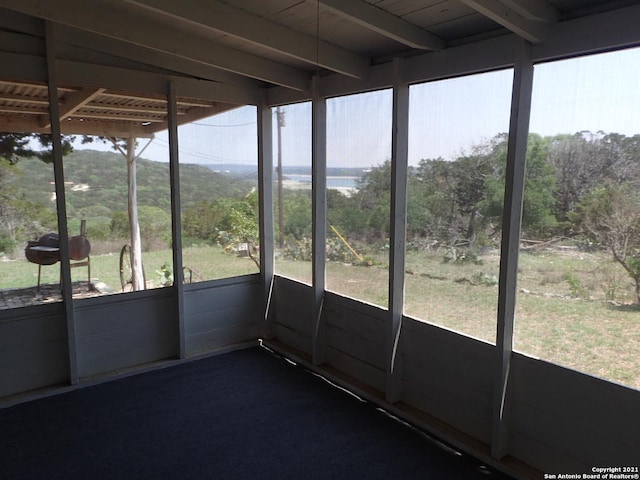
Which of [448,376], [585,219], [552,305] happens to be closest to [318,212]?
[448,376]

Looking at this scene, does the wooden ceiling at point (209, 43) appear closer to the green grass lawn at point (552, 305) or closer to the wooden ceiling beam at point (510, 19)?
the wooden ceiling beam at point (510, 19)

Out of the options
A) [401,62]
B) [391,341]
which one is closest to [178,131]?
[401,62]

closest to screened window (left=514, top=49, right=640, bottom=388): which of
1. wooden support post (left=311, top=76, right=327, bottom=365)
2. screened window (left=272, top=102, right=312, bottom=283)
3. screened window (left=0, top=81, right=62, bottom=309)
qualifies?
wooden support post (left=311, top=76, right=327, bottom=365)

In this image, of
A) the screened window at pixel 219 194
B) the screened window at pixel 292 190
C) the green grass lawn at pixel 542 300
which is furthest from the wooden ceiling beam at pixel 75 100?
the screened window at pixel 292 190

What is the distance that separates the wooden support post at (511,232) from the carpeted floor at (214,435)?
Result: 1.14 ft

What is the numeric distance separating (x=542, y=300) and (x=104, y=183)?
332cm

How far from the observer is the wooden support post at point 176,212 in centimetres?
409

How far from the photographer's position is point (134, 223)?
13.1ft

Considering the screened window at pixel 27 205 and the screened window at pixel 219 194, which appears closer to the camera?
the screened window at pixel 27 205

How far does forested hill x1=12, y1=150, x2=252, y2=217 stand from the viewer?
3490mm

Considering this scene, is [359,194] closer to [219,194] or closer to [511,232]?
[511,232]

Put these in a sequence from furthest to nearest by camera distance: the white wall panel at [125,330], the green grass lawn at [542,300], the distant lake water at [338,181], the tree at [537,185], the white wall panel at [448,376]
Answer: the white wall panel at [125,330] → the distant lake water at [338,181] → the white wall panel at [448,376] → the tree at [537,185] → the green grass lawn at [542,300]

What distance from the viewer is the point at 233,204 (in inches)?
180

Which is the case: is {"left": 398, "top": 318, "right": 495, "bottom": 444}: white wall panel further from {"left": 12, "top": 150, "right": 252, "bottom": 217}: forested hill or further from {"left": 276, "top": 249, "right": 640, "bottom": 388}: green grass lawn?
{"left": 12, "top": 150, "right": 252, "bottom": 217}: forested hill
